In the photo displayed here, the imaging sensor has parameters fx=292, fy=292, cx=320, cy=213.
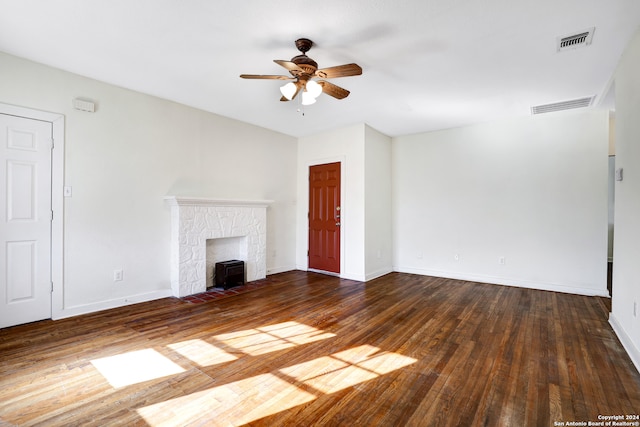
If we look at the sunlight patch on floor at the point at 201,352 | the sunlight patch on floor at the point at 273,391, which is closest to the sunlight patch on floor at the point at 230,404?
the sunlight patch on floor at the point at 273,391

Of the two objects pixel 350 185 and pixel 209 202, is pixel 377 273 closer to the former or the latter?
pixel 350 185

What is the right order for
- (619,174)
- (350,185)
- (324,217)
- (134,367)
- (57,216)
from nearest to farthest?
1. (134,367)
2. (619,174)
3. (57,216)
4. (350,185)
5. (324,217)

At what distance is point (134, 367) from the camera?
221cm

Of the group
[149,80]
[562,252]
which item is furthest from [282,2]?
[562,252]

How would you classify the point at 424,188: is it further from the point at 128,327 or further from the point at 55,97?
the point at 55,97

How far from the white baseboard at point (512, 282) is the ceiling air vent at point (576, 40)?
3.30 metres

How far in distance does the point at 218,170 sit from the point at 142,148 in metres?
1.10

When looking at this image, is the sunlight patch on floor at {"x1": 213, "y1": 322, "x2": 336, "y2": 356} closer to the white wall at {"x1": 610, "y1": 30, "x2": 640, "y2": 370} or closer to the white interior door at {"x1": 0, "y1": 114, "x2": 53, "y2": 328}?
the white interior door at {"x1": 0, "y1": 114, "x2": 53, "y2": 328}

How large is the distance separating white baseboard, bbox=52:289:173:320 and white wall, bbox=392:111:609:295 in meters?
4.13

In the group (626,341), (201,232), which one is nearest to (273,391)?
(201,232)

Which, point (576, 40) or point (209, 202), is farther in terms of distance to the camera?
point (209, 202)

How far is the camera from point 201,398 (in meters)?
1.84

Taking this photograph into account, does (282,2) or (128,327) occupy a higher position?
(282,2)

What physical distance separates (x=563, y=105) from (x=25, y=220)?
6.57 metres
